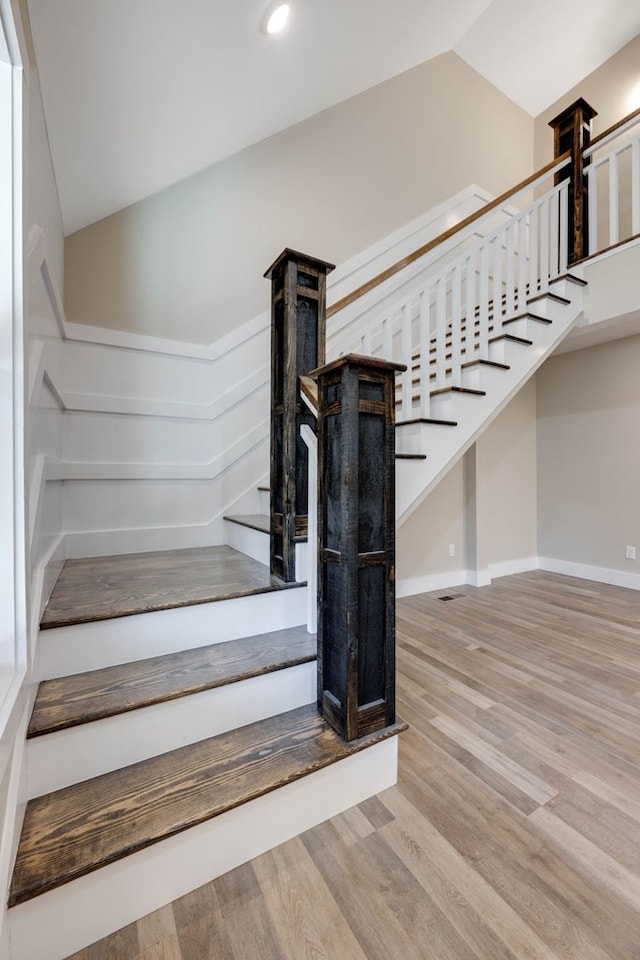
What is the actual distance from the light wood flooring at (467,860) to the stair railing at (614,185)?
9.80 feet

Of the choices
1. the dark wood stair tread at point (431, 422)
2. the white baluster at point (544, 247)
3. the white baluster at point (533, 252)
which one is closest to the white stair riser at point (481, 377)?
the dark wood stair tread at point (431, 422)

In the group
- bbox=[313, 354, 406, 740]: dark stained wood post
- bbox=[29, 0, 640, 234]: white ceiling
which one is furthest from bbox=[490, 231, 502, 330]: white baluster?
bbox=[313, 354, 406, 740]: dark stained wood post

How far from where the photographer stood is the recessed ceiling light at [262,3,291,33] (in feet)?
6.01

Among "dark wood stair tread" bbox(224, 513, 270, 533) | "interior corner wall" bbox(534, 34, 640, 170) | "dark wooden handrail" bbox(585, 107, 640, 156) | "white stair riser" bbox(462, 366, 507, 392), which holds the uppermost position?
"interior corner wall" bbox(534, 34, 640, 170)

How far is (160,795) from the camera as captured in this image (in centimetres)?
114

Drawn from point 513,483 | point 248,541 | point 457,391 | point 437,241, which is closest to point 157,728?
point 248,541

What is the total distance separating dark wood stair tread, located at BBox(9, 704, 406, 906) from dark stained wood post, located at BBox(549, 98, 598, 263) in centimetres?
358

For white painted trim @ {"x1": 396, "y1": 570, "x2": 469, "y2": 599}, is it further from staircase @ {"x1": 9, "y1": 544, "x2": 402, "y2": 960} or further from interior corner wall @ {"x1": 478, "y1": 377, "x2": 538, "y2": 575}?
staircase @ {"x1": 9, "y1": 544, "x2": 402, "y2": 960}

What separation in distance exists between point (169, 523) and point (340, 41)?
295 cm

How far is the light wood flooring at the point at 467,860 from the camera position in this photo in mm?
980

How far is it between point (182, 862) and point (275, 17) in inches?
123

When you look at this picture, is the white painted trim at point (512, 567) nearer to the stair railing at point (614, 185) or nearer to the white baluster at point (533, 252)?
the white baluster at point (533, 252)

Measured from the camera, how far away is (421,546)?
372 cm

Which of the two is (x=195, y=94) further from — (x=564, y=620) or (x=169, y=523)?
(x=564, y=620)
